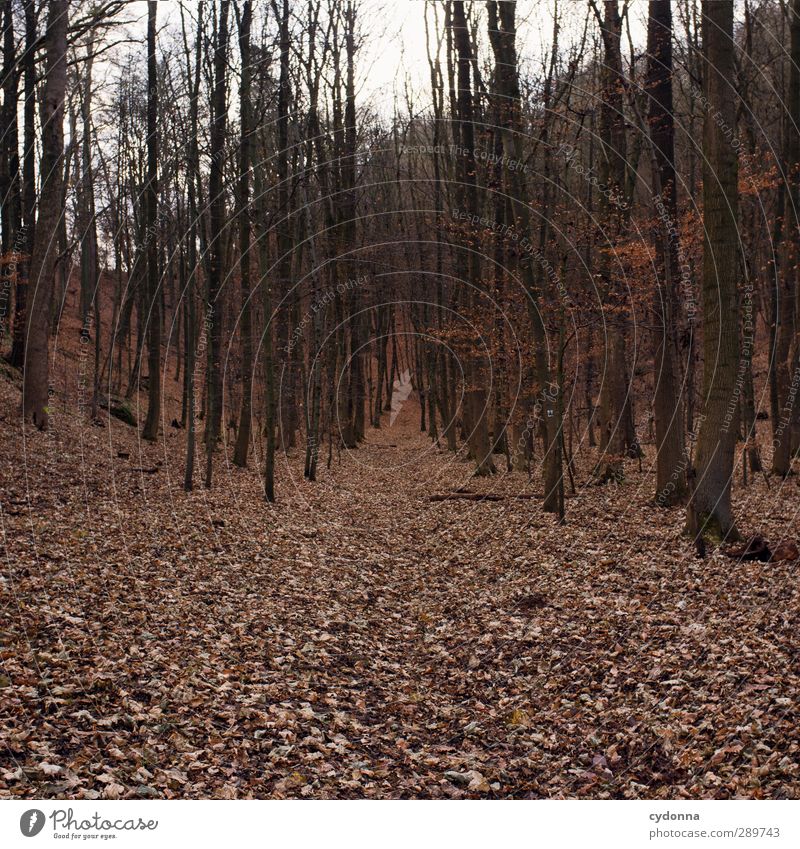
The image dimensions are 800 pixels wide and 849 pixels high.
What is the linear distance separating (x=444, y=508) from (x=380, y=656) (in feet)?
35.5

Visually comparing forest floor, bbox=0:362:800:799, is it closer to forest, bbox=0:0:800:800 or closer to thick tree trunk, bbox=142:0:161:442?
forest, bbox=0:0:800:800

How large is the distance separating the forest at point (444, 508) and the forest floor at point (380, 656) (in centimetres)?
5

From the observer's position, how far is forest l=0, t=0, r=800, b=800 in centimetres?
645

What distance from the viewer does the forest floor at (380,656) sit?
6020 mm

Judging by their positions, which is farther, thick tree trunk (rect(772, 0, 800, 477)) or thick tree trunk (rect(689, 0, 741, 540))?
thick tree trunk (rect(772, 0, 800, 477))

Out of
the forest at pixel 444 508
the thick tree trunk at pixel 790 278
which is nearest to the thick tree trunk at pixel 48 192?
the forest at pixel 444 508

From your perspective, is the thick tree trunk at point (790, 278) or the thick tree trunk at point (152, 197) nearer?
the thick tree trunk at point (790, 278)

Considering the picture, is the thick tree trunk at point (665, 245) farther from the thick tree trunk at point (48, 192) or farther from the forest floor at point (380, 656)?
the thick tree trunk at point (48, 192)

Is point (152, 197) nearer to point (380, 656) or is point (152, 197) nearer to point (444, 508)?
point (444, 508)

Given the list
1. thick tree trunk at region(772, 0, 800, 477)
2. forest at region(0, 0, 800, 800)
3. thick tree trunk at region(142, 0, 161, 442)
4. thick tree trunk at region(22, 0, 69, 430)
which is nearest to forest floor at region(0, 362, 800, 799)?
forest at region(0, 0, 800, 800)

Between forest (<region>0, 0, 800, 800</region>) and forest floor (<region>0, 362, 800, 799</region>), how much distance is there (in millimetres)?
46

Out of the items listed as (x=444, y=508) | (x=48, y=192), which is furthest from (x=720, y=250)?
(x=48, y=192)

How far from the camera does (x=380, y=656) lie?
9.06 metres

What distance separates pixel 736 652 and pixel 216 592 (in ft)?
22.8
